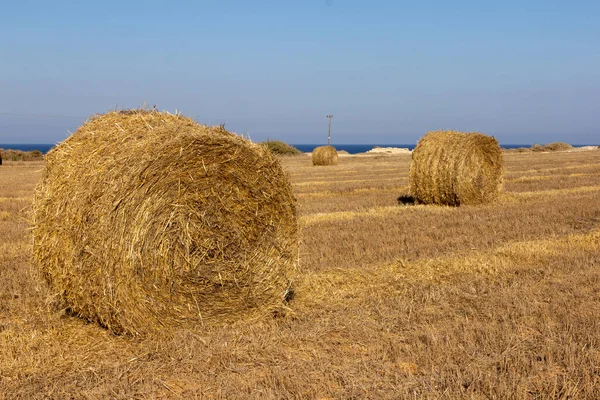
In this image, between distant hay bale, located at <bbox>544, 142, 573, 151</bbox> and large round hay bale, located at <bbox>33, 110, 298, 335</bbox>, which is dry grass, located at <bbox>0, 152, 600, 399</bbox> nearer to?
large round hay bale, located at <bbox>33, 110, 298, 335</bbox>

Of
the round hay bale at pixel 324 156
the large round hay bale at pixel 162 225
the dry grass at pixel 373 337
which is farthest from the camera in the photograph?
the round hay bale at pixel 324 156

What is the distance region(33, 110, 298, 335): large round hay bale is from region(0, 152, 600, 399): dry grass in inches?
13.2

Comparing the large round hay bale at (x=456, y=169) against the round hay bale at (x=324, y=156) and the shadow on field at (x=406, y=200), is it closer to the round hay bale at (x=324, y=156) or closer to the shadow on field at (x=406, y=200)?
the shadow on field at (x=406, y=200)

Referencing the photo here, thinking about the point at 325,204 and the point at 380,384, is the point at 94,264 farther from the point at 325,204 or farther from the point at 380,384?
the point at 325,204

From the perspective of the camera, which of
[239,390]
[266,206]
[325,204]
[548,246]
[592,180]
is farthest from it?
[592,180]

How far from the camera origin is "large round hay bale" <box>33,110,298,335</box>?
19.8ft

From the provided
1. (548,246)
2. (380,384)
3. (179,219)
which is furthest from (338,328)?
(548,246)

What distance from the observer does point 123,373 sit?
5.14m

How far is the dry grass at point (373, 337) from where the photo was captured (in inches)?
190

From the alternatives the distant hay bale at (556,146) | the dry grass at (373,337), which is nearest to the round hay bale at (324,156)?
the dry grass at (373,337)

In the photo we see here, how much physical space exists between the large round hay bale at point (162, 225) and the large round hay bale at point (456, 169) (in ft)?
31.4

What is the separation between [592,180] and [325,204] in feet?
35.8

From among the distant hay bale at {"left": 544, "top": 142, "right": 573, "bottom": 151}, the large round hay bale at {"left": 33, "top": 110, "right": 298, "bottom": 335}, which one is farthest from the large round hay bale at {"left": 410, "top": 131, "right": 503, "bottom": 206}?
the distant hay bale at {"left": 544, "top": 142, "right": 573, "bottom": 151}

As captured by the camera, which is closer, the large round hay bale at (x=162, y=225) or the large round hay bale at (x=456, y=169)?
the large round hay bale at (x=162, y=225)
